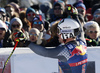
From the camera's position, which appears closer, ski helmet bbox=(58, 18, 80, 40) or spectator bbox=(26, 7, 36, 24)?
ski helmet bbox=(58, 18, 80, 40)

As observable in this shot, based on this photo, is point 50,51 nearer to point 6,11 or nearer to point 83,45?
point 83,45

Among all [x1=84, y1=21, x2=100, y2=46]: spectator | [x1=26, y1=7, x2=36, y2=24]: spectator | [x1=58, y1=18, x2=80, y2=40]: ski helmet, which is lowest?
[x1=84, y1=21, x2=100, y2=46]: spectator

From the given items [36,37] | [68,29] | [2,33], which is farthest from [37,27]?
[68,29]

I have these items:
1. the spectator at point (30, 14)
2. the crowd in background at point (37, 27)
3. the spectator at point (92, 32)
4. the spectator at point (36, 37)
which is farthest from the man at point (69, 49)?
the spectator at point (30, 14)

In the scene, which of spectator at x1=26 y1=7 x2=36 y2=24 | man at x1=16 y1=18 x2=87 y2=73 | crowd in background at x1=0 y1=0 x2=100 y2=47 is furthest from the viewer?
spectator at x1=26 y1=7 x2=36 y2=24

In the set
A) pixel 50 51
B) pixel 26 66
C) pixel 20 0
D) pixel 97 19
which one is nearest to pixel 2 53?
pixel 26 66

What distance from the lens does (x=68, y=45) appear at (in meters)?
3.60

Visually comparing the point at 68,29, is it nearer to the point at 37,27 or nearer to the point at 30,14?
the point at 37,27

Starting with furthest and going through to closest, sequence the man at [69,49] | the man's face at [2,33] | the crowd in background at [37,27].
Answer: the man's face at [2,33]
the crowd in background at [37,27]
the man at [69,49]

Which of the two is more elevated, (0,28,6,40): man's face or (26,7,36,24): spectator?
(26,7,36,24): spectator

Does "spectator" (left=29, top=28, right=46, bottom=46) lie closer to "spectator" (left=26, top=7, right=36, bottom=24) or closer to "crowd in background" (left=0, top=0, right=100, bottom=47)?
"crowd in background" (left=0, top=0, right=100, bottom=47)

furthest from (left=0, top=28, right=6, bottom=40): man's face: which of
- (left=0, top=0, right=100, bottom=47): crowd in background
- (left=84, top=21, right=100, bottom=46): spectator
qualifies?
(left=84, top=21, right=100, bottom=46): spectator

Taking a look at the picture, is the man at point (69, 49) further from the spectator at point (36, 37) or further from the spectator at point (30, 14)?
the spectator at point (30, 14)

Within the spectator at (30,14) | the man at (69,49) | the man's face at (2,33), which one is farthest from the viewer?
the spectator at (30,14)
